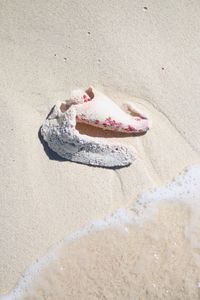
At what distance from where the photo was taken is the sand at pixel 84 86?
3494 millimetres

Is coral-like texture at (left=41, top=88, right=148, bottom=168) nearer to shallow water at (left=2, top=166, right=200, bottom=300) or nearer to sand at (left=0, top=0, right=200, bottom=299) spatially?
sand at (left=0, top=0, right=200, bottom=299)

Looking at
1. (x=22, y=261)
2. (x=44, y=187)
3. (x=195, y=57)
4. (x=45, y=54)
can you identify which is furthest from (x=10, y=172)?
(x=195, y=57)

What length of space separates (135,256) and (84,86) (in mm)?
1149

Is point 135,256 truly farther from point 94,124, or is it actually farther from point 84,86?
point 84,86

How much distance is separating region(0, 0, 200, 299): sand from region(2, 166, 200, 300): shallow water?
0.07 ft

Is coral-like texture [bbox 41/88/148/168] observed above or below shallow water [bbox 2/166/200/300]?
above

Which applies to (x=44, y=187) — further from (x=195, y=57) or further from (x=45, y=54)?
(x=195, y=57)

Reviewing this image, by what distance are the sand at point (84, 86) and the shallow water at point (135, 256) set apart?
22mm

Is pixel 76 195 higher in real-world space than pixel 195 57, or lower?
lower

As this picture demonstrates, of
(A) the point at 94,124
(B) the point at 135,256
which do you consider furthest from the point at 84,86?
(B) the point at 135,256

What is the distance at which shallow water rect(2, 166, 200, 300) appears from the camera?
3400 mm

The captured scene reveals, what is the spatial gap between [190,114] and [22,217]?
1257mm

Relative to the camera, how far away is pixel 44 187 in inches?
139

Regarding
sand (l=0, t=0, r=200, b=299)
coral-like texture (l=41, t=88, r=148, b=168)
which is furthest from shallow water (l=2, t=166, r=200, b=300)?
coral-like texture (l=41, t=88, r=148, b=168)
